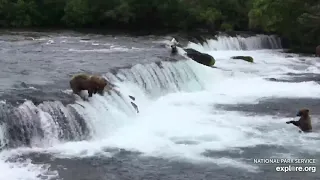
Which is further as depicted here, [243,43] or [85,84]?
[243,43]

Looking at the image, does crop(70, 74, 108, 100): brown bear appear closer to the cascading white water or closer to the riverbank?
the riverbank

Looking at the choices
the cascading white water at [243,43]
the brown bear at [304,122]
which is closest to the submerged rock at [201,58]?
the cascading white water at [243,43]

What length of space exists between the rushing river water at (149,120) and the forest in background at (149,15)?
13.4 metres

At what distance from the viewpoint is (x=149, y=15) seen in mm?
44125

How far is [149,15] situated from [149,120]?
2966cm

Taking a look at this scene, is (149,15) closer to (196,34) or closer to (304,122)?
(196,34)

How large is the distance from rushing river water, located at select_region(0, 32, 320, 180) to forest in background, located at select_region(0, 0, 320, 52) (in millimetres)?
13438

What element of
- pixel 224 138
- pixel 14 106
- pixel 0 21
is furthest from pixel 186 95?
pixel 0 21

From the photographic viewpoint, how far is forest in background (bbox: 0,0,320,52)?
3759 cm

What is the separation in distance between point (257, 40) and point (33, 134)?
86.7 ft

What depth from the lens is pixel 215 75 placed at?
23266mm

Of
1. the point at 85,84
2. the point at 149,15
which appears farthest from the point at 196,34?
the point at 85,84

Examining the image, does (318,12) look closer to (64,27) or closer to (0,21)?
(64,27)

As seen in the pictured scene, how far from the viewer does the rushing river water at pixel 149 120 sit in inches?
426
